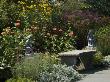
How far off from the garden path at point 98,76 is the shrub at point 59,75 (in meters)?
0.32

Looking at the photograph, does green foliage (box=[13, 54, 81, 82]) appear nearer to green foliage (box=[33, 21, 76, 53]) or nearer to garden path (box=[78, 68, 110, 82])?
garden path (box=[78, 68, 110, 82])

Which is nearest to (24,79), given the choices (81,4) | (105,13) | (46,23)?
(46,23)

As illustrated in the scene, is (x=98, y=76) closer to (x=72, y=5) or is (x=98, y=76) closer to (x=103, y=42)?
(x=103, y=42)

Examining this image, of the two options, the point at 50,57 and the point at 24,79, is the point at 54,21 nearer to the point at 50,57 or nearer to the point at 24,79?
the point at 50,57

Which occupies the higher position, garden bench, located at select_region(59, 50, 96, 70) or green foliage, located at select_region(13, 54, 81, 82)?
green foliage, located at select_region(13, 54, 81, 82)

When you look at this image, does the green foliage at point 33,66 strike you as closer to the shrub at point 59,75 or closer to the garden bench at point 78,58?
the shrub at point 59,75

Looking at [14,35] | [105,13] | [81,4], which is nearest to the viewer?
[14,35]

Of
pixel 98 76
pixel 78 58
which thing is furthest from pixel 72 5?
pixel 98 76

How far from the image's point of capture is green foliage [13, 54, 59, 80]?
10664 mm

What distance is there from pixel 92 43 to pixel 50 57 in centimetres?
494

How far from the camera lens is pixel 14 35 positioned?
12.8m

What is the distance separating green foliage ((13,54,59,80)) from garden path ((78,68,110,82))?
1.09 m

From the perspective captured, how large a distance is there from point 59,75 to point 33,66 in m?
0.70

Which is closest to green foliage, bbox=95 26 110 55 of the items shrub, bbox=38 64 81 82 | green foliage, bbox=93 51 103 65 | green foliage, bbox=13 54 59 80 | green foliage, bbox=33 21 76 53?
green foliage, bbox=33 21 76 53
